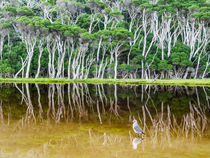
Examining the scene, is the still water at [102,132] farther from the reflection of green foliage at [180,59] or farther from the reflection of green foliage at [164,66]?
the reflection of green foliage at [180,59]

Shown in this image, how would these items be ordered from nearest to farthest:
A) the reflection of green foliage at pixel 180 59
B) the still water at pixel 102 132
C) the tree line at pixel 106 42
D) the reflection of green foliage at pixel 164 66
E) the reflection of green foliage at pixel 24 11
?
the still water at pixel 102 132, the tree line at pixel 106 42, the reflection of green foliage at pixel 24 11, the reflection of green foliage at pixel 164 66, the reflection of green foliage at pixel 180 59

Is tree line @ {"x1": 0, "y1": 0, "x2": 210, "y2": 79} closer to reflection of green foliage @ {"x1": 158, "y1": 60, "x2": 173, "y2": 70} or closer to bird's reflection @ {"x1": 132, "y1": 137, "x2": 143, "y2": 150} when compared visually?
reflection of green foliage @ {"x1": 158, "y1": 60, "x2": 173, "y2": 70}

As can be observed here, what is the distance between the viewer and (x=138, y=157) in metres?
6.37

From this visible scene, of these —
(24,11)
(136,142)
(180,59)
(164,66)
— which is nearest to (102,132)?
(136,142)

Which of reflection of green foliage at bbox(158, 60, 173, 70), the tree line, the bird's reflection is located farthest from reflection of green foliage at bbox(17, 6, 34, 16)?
the bird's reflection

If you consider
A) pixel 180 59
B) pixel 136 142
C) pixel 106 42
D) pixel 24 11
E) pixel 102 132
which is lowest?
pixel 180 59

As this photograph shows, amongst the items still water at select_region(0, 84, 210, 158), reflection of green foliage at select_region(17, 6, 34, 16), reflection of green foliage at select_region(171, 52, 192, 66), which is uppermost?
reflection of green foliage at select_region(17, 6, 34, 16)

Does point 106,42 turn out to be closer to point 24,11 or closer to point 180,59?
point 180,59

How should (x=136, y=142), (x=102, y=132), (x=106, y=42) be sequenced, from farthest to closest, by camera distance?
(x=106, y=42)
(x=102, y=132)
(x=136, y=142)

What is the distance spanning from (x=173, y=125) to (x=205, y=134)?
→ 1433mm

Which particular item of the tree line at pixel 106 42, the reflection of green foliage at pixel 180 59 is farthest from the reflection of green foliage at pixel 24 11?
the reflection of green foliage at pixel 180 59

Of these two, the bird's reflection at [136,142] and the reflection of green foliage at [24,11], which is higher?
the reflection of green foliage at [24,11]

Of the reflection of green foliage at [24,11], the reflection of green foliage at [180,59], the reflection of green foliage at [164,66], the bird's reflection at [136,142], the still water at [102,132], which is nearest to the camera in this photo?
the still water at [102,132]

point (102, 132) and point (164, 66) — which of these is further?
point (164, 66)
